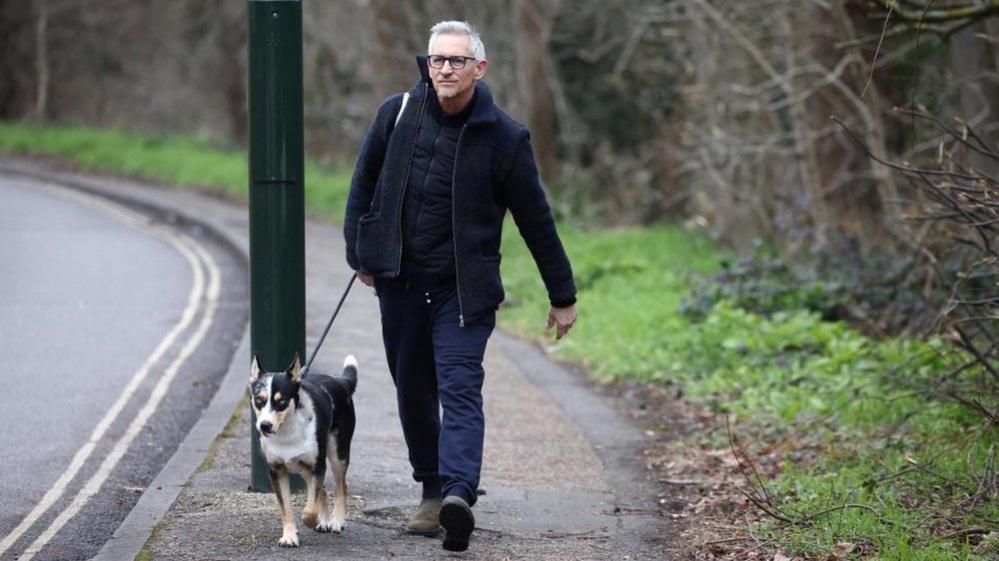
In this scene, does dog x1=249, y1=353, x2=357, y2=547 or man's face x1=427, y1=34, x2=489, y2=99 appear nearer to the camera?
dog x1=249, y1=353, x2=357, y2=547

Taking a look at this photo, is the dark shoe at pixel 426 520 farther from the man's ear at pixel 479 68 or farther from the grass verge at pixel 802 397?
the man's ear at pixel 479 68

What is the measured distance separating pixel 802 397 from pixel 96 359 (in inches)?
208

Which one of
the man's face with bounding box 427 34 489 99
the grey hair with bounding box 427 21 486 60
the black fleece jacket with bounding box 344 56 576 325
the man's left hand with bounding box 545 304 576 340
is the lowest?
the man's left hand with bounding box 545 304 576 340

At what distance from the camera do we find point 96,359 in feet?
36.3

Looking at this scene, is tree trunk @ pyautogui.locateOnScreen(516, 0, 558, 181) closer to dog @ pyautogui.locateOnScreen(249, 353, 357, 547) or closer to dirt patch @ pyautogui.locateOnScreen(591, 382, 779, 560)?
dirt patch @ pyautogui.locateOnScreen(591, 382, 779, 560)

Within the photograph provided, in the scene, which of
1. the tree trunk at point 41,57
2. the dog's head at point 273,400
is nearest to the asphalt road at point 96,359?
the dog's head at point 273,400

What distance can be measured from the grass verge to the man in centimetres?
142

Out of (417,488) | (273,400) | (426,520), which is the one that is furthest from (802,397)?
(273,400)

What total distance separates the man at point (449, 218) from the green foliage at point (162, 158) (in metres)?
16.9

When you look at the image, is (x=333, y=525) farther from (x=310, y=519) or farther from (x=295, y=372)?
(x=295, y=372)

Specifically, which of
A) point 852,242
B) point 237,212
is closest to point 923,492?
point 852,242

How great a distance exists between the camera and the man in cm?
609

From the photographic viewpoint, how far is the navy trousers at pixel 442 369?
614cm

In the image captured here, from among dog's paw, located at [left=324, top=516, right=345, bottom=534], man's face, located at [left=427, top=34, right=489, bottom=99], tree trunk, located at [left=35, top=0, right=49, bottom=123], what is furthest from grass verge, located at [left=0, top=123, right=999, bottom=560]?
tree trunk, located at [left=35, top=0, right=49, bottom=123]
